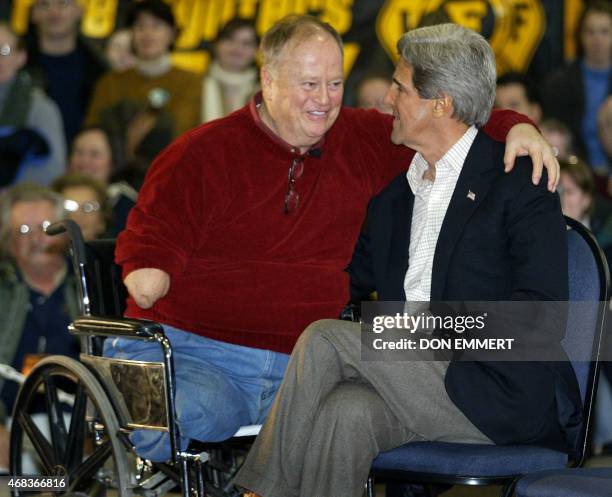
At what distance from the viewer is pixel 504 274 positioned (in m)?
3.13

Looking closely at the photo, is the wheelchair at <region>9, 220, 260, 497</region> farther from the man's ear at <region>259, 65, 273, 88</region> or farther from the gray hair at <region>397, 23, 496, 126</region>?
the gray hair at <region>397, 23, 496, 126</region>

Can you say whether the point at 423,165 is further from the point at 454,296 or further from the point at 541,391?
the point at 541,391

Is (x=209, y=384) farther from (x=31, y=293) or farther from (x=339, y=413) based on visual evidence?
(x=31, y=293)

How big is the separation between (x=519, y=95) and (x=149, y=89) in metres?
1.93

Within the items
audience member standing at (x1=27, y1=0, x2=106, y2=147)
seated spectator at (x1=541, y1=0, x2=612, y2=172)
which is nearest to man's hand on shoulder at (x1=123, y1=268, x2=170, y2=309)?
seated spectator at (x1=541, y1=0, x2=612, y2=172)

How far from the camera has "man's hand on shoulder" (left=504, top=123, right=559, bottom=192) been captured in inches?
123

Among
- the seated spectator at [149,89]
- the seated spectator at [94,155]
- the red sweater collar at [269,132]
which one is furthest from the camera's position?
the seated spectator at [149,89]

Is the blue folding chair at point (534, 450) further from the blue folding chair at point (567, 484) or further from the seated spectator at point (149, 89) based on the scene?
the seated spectator at point (149, 89)

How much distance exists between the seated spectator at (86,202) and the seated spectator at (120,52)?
149cm

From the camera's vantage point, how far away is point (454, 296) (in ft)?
10.3

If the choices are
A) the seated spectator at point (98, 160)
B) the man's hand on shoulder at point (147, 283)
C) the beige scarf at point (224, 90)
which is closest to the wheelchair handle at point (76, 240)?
the man's hand on shoulder at point (147, 283)

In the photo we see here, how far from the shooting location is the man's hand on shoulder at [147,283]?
10.8 feet

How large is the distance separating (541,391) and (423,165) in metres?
0.74

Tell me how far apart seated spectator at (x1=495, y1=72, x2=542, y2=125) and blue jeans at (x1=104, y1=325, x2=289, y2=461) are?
10.8 feet
